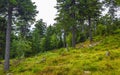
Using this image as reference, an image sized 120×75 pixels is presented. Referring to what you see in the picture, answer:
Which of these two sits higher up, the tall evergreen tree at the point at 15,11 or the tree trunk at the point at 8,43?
the tall evergreen tree at the point at 15,11

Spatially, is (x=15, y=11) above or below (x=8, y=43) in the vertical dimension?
above

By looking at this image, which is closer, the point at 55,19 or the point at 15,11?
the point at 15,11

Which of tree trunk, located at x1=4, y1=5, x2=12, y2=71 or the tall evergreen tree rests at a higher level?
the tall evergreen tree

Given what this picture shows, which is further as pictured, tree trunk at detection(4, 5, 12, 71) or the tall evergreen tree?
tree trunk at detection(4, 5, 12, 71)

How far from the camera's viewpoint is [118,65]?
1748cm

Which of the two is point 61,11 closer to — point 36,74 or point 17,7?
point 17,7

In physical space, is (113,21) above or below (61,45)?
above

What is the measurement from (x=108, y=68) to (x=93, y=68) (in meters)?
1.17

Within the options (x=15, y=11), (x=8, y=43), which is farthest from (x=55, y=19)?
(x=8, y=43)

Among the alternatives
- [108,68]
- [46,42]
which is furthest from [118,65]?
[46,42]

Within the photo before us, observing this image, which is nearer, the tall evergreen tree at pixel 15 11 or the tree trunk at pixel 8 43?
the tall evergreen tree at pixel 15 11

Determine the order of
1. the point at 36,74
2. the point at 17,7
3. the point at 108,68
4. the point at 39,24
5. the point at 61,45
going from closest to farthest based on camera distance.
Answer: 1. the point at 108,68
2. the point at 36,74
3. the point at 17,7
4. the point at 61,45
5. the point at 39,24

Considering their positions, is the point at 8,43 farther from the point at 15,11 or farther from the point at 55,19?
the point at 55,19

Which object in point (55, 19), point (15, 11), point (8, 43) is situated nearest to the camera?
point (8, 43)
